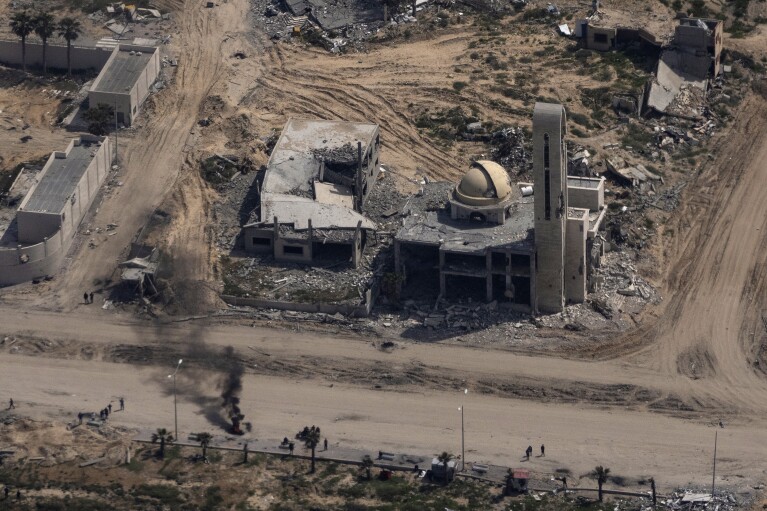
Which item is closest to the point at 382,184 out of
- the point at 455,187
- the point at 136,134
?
the point at 455,187

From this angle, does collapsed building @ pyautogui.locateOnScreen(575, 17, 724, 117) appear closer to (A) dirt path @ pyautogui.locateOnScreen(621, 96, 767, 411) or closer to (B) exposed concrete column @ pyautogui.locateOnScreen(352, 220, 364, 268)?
(A) dirt path @ pyautogui.locateOnScreen(621, 96, 767, 411)

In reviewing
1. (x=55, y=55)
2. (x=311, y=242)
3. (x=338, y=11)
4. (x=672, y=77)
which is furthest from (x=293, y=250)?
(x=672, y=77)

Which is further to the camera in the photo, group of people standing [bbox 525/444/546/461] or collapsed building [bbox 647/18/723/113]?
collapsed building [bbox 647/18/723/113]

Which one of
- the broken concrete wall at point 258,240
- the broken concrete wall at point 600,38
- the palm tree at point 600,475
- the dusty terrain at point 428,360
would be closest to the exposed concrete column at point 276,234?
the broken concrete wall at point 258,240

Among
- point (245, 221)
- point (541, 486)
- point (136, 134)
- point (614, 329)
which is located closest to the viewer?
point (541, 486)

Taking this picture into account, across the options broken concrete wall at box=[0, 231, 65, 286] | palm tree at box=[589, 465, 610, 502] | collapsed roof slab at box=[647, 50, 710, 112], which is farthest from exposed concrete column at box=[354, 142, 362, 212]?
palm tree at box=[589, 465, 610, 502]

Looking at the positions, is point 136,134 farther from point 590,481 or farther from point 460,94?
point 590,481

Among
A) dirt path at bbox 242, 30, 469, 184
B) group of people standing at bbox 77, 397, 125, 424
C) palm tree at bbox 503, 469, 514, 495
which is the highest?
dirt path at bbox 242, 30, 469, 184
